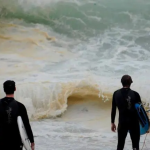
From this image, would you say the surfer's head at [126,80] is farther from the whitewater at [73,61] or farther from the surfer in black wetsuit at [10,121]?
the whitewater at [73,61]

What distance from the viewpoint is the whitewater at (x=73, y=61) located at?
25.8ft

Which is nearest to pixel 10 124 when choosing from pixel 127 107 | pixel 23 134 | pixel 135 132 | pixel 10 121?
pixel 10 121

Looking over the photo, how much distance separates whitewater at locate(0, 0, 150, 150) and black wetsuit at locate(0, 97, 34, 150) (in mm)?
2537

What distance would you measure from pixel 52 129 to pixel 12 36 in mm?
4775

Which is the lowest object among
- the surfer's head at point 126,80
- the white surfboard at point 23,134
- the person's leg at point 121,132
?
the person's leg at point 121,132

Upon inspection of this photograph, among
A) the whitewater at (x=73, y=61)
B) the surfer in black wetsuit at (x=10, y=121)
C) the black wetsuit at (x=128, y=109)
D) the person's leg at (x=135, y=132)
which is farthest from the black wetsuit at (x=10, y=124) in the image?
the whitewater at (x=73, y=61)

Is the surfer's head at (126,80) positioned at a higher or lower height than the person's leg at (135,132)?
higher

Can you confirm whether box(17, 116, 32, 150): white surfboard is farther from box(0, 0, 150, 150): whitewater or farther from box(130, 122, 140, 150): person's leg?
box(0, 0, 150, 150): whitewater

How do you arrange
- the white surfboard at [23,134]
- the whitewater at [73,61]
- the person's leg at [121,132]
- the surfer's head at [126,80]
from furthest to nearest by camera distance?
the whitewater at [73,61]
the person's leg at [121,132]
the surfer's head at [126,80]
the white surfboard at [23,134]

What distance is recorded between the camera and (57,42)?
11.6 metres

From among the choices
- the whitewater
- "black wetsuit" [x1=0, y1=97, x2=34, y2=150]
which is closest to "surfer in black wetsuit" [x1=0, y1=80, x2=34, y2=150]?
"black wetsuit" [x1=0, y1=97, x2=34, y2=150]

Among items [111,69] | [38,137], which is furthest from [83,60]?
[38,137]

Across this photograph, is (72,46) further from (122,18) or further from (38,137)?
(38,137)

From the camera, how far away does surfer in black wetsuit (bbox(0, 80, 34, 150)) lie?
351 centimetres
